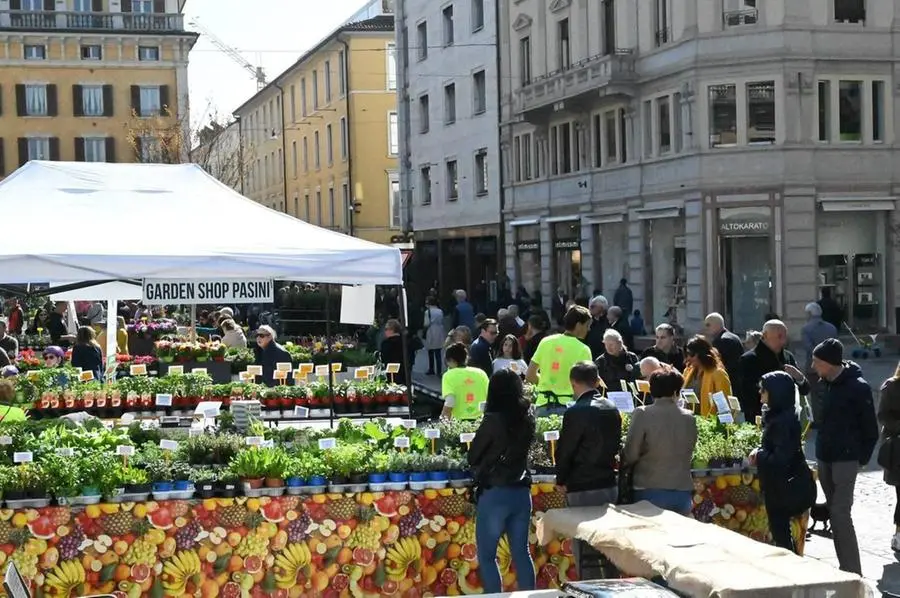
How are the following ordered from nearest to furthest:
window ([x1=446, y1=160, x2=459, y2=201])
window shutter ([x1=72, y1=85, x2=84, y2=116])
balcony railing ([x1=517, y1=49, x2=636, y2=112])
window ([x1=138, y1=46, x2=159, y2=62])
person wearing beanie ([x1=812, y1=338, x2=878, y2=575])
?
person wearing beanie ([x1=812, y1=338, x2=878, y2=575]) < balcony railing ([x1=517, y1=49, x2=636, y2=112]) < window ([x1=446, y1=160, x2=459, y2=201]) < window shutter ([x1=72, y1=85, x2=84, y2=116]) < window ([x1=138, y1=46, x2=159, y2=62])

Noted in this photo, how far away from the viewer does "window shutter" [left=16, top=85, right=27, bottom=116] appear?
63094mm

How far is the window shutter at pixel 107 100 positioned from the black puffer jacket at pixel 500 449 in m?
59.9

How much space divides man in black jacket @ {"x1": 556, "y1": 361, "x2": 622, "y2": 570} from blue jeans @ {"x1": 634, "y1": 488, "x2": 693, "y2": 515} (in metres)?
0.22

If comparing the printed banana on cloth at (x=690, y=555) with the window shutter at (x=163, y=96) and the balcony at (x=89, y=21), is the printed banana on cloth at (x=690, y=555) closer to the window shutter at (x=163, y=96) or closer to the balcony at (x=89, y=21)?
the window shutter at (x=163, y=96)

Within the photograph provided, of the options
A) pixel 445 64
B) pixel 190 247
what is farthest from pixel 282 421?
pixel 445 64

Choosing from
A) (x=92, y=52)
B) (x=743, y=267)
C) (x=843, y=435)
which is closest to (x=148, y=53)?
(x=92, y=52)

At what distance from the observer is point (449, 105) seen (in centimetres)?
4594

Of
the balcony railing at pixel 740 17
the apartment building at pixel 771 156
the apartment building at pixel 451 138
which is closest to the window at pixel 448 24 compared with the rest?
the apartment building at pixel 451 138

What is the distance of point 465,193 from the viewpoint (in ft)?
146

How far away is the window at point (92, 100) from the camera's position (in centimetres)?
6388

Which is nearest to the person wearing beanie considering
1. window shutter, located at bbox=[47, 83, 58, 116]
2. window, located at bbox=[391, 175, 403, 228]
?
window, located at bbox=[391, 175, 403, 228]

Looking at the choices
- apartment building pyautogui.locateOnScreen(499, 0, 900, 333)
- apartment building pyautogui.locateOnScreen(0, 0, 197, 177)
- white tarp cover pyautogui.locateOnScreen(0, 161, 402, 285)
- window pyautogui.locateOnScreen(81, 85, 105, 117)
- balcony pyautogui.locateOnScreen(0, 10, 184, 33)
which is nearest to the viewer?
white tarp cover pyautogui.locateOnScreen(0, 161, 402, 285)

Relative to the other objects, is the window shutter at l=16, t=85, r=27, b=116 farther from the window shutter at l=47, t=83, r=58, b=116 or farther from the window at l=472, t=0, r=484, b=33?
the window at l=472, t=0, r=484, b=33

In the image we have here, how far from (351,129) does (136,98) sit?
47.2 feet
